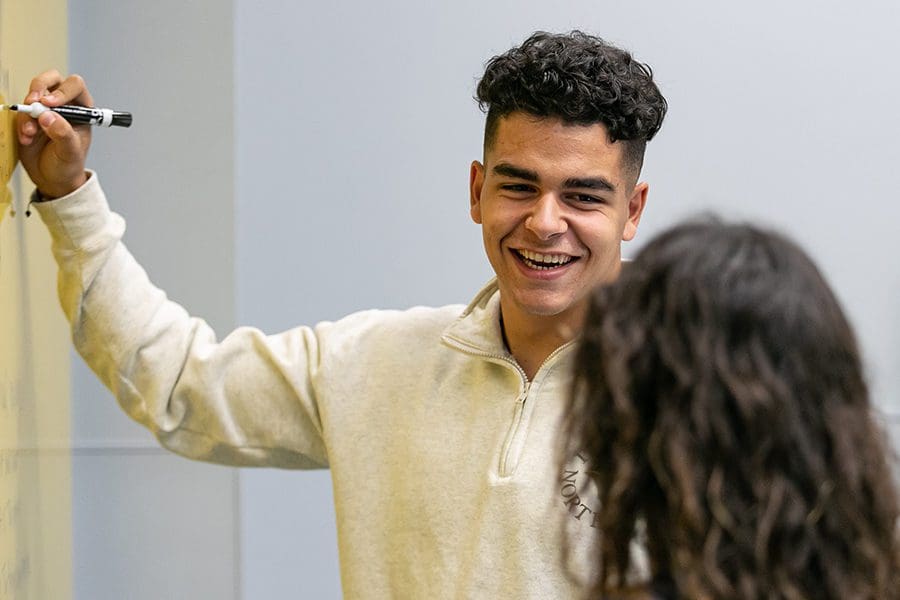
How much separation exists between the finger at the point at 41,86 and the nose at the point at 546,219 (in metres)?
0.57

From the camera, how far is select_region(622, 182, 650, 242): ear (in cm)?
166

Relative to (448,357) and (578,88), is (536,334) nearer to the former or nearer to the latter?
(448,357)

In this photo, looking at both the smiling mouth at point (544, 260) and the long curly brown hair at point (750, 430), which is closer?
the long curly brown hair at point (750, 430)

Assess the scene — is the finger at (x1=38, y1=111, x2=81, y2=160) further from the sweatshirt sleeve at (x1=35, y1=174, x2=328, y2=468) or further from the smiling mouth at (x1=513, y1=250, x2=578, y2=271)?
the smiling mouth at (x1=513, y1=250, x2=578, y2=271)

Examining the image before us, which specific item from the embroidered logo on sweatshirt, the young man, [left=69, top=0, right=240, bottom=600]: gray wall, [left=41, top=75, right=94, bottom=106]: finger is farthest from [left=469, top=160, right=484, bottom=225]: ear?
[left=69, top=0, right=240, bottom=600]: gray wall

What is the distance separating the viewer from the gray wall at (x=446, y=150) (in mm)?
2447

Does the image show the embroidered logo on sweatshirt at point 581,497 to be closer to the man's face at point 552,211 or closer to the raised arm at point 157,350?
the man's face at point 552,211

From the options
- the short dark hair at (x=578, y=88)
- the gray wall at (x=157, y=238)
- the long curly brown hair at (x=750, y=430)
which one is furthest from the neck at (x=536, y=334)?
the gray wall at (x=157, y=238)

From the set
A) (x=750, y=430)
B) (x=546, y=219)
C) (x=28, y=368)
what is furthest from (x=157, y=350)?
(x=750, y=430)

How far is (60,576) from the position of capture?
1.73 metres

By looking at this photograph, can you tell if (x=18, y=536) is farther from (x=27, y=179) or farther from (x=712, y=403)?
(x=712, y=403)

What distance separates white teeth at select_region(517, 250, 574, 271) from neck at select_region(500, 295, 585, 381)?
0.06 metres

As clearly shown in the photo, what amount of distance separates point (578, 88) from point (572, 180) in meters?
0.11

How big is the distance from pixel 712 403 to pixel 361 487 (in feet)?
2.62
